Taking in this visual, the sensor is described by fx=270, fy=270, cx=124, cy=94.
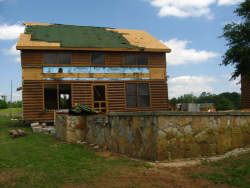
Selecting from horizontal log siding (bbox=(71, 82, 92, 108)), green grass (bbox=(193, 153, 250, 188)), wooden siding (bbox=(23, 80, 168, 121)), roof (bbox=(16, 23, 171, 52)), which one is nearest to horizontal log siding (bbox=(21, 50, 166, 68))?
roof (bbox=(16, 23, 171, 52))

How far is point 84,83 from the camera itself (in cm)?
1944

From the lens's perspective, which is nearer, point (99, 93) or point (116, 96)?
point (116, 96)

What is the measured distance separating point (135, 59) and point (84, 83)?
4.39 metres

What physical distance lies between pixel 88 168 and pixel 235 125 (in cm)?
522

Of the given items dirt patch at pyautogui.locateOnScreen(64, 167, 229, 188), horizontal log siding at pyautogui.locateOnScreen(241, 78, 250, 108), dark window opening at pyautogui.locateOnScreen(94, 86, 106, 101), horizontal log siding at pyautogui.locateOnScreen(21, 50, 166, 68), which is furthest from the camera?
horizontal log siding at pyautogui.locateOnScreen(241, 78, 250, 108)

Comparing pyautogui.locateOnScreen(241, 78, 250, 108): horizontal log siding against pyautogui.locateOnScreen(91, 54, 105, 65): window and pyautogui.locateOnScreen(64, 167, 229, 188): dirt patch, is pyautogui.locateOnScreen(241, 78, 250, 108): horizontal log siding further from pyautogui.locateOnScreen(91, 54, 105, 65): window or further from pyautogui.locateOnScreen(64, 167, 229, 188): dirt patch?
pyautogui.locateOnScreen(64, 167, 229, 188): dirt patch

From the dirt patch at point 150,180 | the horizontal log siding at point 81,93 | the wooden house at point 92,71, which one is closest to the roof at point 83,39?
the wooden house at point 92,71

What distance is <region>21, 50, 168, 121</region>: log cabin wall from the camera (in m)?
18.4

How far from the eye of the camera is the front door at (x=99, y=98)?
65.2 feet

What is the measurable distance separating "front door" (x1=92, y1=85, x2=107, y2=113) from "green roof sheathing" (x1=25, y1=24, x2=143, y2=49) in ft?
10.2

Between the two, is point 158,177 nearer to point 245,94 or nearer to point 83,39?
point 83,39

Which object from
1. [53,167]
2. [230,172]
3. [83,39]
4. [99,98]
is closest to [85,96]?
[99,98]

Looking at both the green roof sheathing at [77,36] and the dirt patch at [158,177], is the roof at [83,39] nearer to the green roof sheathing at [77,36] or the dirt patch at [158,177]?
the green roof sheathing at [77,36]

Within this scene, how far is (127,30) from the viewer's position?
25812mm
